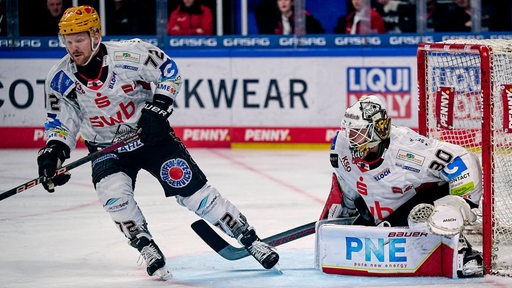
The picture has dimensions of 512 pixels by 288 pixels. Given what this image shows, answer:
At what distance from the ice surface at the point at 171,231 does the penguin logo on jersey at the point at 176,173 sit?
1.36 feet

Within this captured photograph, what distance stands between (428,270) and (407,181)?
0.39 m

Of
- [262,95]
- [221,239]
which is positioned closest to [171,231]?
[221,239]

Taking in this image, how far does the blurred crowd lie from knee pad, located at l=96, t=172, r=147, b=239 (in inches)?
187

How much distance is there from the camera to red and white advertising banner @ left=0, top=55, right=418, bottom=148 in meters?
9.47

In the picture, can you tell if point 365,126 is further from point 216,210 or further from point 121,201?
point 121,201

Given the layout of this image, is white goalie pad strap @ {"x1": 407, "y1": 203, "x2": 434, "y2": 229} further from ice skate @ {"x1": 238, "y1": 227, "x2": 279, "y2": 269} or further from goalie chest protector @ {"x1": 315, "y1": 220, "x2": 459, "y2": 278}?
ice skate @ {"x1": 238, "y1": 227, "x2": 279, "y2": 269}

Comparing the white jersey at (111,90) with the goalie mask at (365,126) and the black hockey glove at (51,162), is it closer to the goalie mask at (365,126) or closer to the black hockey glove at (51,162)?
the black hockey glove at (51,162)

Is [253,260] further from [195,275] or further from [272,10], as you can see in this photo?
[272,10]

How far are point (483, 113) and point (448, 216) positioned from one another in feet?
1.83

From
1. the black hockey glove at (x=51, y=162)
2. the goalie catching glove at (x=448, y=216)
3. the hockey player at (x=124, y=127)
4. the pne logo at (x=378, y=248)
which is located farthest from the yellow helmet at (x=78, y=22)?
the goalie catching glove at (x=448, y=216)

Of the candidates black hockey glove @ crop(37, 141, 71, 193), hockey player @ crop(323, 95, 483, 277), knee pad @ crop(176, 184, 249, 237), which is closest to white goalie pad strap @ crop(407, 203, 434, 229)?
hockey player @ crop(323, 95, 483, 277)

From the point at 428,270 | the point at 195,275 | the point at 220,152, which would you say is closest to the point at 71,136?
the point at 195,275

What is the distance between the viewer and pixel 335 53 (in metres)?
9.54

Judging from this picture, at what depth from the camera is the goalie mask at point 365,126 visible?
186 inches
